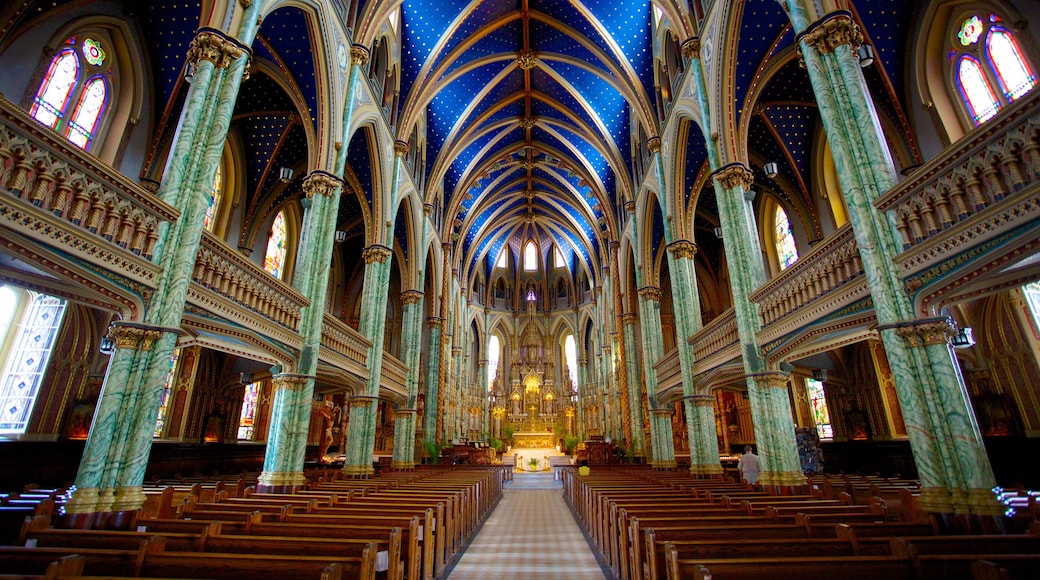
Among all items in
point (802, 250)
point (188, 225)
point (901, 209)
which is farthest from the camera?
point (802, 250)

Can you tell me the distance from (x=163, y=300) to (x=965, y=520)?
34.4 ft

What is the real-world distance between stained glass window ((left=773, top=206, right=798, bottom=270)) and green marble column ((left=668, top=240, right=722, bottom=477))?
5389 mm

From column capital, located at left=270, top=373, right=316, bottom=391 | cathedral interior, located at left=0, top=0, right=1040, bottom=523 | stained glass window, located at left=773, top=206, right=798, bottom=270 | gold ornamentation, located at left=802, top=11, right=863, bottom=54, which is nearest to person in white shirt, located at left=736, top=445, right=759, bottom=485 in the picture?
cathedral interior, located at left=0, top=0, right=1040, bottom=523

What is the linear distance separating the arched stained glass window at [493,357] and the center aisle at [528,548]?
26.7 metres

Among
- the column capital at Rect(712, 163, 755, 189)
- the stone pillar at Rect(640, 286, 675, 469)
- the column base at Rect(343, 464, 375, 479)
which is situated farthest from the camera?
the stone pillar at Rect(640, 286, 675, 469)

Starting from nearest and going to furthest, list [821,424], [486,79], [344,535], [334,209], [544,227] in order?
[344,535] < [334,209] < [821,424] < [486,79] < [544,227]

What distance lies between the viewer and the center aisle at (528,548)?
607 centimetres

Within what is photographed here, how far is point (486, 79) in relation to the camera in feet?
72.2

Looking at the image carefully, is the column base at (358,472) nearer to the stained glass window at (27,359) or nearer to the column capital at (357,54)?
the stained glass window at (27,359)

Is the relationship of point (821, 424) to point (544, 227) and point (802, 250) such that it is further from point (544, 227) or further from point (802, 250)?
point (544, 227)

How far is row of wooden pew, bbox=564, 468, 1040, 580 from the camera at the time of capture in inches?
120

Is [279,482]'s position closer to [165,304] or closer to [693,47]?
[165,304]

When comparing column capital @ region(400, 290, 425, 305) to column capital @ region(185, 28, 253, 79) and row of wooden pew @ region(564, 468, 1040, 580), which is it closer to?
column capital @ region(185, 28, 253, 79)

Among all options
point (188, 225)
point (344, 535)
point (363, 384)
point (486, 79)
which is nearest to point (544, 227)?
point (486, 79)
